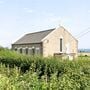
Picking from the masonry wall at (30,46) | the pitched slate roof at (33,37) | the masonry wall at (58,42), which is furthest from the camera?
the pitched slate roof at (33,37)

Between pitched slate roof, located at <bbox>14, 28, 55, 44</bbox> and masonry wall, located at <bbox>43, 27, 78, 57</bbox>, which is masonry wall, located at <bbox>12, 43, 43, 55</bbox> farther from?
masonry wall, located at <bbox>43, 27, 78, 57</bbox>

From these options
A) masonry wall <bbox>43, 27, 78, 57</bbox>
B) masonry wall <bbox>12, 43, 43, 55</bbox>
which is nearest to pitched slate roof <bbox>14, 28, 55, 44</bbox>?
masonry wall <bbox>12, 43, 43, 55</bbox>

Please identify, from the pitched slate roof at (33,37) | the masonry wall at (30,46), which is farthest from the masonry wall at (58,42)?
the pitched slate roof at (33,37)

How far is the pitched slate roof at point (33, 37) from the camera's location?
56.2 m

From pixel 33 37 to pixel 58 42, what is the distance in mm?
6296

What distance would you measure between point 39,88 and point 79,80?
7.97 feet

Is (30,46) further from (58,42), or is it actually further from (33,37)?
(58,42)

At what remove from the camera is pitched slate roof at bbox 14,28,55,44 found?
5617 cm

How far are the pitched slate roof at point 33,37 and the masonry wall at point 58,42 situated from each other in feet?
4.37

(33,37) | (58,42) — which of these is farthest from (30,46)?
(58,42)

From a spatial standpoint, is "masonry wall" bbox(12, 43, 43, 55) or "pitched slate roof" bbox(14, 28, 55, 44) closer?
"masonry wall" bbox(12, 43, 43, 55)

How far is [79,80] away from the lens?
43.0 feet

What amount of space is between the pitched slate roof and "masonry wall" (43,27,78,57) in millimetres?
1332

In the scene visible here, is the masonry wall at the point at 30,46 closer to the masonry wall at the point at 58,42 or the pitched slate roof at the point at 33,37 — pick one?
the pitched slate roof at the point at 33,37
